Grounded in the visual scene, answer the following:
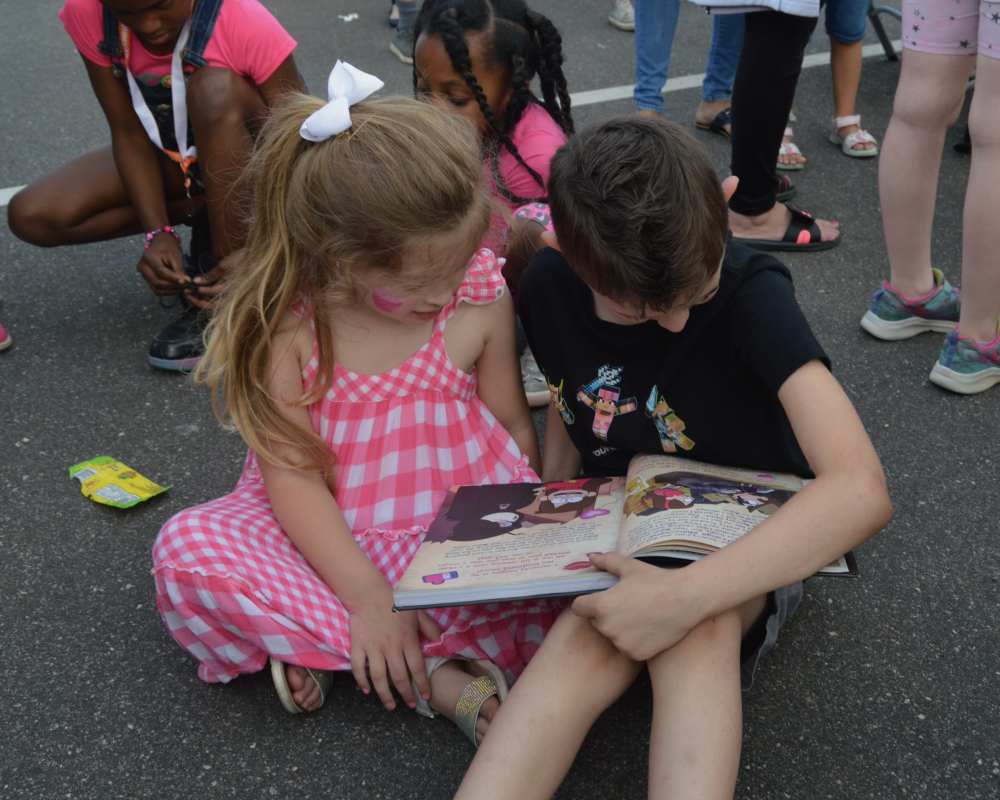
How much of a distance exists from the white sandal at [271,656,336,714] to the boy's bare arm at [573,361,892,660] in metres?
0.49

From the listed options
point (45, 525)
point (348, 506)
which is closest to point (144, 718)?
point (348, 506)

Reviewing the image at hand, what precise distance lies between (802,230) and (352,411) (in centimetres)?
177

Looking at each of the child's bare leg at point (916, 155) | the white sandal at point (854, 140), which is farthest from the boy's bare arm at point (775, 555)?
the white sandal at point (854, 140)

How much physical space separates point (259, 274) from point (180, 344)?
978 mm

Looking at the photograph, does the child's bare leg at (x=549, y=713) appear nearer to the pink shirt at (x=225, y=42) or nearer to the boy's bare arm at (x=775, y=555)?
the boy's bare arm at (x=775, y=555)

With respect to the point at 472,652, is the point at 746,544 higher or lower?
higher

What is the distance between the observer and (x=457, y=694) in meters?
1.38

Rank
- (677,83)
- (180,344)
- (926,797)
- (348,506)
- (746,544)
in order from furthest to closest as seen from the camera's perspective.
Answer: (677,83) < (180,344) < (348,506) < (926,797) < (746,544)

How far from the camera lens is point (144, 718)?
1.46 metres

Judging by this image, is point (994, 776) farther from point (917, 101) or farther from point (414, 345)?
A: point (917, 101)

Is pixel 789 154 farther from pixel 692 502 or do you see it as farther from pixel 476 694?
pixel 476 694

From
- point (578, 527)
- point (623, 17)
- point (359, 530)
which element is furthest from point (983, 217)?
point (623, 17)

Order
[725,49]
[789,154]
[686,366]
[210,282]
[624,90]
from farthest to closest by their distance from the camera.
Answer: [624,90]
[725,49]
[789,154]
[210,282]
[686,366]

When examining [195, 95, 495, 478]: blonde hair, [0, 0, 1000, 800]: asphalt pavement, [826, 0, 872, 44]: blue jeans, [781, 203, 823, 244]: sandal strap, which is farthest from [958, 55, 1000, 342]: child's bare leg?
[826, 0, 872, 44]: blue jeans
